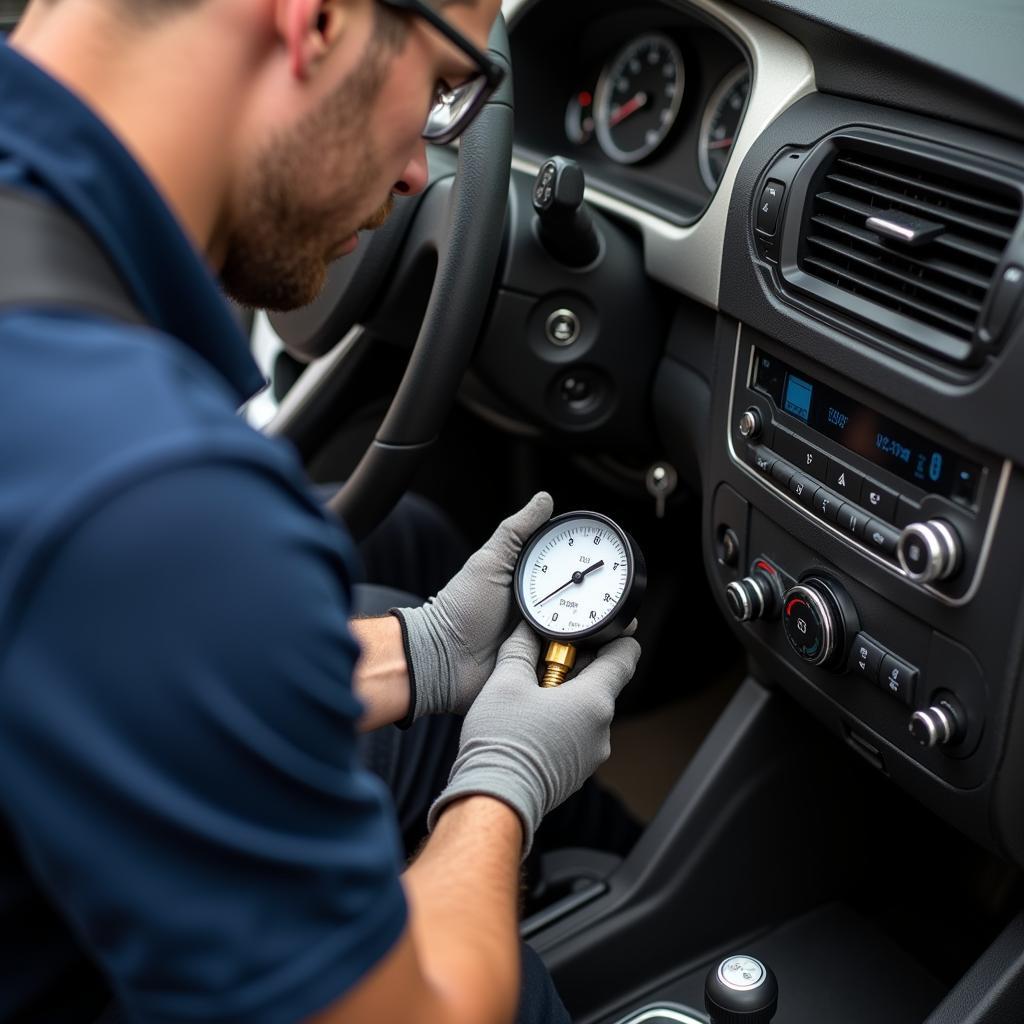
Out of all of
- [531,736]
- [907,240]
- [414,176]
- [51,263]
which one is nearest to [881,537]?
[907,240]

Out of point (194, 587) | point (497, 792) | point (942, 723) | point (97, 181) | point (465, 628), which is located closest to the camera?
point (194, 587)

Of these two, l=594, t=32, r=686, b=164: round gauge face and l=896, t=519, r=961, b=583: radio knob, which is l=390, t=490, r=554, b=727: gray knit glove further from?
l=594, t=32, r=686, b=164: round gauge face

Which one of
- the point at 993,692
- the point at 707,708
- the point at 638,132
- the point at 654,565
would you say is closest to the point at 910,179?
the point at 993,692

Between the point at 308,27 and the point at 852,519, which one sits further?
the point at 852,519

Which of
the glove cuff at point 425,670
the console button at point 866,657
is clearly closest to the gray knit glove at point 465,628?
the glove cuff at point 425,670

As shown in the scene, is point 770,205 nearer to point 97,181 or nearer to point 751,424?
point 751,424

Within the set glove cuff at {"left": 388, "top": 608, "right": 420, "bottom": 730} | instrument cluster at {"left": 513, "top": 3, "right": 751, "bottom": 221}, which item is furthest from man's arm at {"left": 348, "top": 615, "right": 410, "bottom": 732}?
instrument cluster at {"left": 513, "top": 3, "right": 751, "bottom": 221}

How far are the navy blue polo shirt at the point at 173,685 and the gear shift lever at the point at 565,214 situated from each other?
2.49ft

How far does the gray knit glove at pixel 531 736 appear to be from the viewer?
930 millimetres

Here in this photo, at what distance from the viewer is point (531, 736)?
0.98 meters

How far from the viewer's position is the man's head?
2.43 ft

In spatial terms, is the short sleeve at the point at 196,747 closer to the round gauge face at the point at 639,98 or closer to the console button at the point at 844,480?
the console button at the point at 844,480

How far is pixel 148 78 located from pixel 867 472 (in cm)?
68

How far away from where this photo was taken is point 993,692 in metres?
1.04
